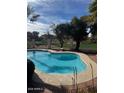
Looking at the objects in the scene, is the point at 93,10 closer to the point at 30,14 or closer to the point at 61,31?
the point at 61,31

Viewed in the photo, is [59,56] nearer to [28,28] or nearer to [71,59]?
[71,59]

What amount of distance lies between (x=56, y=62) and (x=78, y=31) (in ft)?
0.83

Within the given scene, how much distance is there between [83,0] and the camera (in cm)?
215

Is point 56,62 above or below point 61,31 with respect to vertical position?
below

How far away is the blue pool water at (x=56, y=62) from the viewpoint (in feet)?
7.01

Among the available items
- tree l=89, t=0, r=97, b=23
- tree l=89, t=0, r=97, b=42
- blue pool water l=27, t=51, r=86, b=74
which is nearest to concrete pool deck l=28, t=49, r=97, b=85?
blue pool water l=27, t=51, r=86, b=74

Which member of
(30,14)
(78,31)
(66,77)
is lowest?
(66,77)

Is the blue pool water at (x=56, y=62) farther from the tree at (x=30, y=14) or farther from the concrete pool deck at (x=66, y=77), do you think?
the tree at (x=30, y=14)

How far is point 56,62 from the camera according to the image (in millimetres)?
2156

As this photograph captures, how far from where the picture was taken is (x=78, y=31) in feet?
7.09

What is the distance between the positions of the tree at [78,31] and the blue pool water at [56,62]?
0.09m

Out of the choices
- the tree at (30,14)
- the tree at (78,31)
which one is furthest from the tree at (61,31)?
the tree at (30,14)

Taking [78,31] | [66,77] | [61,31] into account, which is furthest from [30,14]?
[66,77]
